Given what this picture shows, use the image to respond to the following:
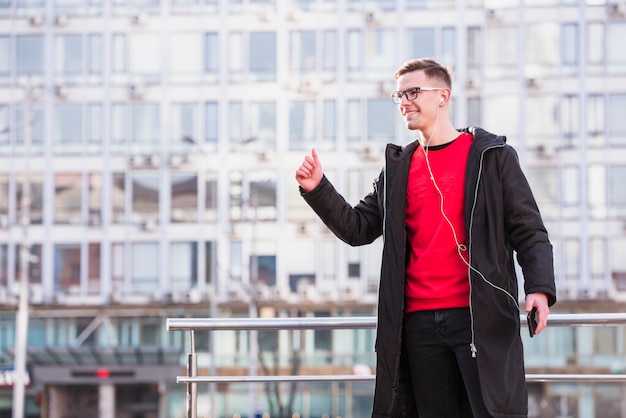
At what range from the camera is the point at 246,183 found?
1832 inches

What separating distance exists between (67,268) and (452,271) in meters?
43.7

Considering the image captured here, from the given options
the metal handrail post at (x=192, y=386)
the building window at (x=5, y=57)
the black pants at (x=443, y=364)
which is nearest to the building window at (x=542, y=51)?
the building window at (x=5, y=57)

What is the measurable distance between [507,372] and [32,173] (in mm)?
44149

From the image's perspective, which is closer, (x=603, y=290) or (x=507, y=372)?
(x=507, y=372)

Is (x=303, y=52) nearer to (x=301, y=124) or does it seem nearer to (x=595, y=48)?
(x=301, y=124)

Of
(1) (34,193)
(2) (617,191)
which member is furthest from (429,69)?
(1) (34,193)

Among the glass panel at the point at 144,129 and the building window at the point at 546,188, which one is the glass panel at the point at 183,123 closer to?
the glass panel at the point at 144,129

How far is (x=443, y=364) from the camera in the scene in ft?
14.2

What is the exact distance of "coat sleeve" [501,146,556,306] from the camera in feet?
13.9

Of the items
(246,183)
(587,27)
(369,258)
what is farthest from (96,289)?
(587,27)

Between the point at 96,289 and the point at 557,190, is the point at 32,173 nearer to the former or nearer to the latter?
the point at 96,289

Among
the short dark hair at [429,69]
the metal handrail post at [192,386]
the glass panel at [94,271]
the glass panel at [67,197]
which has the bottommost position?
the glass panel at [94,271]

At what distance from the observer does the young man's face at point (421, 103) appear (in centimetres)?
451

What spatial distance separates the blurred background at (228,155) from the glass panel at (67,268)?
7 cm
